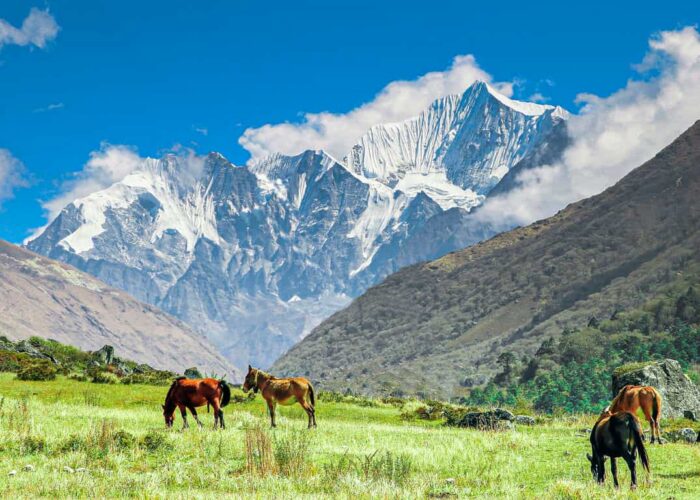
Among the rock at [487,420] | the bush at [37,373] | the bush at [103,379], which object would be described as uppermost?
the bush at [37,373]

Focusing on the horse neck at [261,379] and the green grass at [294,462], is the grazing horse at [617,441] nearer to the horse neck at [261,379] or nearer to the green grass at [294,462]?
the green grass at [294,462]

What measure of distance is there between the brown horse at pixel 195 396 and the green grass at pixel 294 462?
738 millimetres

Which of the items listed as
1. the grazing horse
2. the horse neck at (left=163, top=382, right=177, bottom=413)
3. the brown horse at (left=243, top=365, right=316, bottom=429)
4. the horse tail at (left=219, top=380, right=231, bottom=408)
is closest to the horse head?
the brown horse at (left=243, top=365, right=316, bottom=429)

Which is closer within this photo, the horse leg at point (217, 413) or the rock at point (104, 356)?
the horse leg at point (217, 413)

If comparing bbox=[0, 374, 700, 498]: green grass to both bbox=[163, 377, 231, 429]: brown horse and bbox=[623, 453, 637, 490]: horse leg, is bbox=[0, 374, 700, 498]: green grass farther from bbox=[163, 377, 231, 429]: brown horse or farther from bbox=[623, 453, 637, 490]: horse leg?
bbox=[163, 377, 231, 429]: brown horse

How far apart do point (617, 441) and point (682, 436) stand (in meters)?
12.2

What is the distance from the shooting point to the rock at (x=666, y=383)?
39.1 meters

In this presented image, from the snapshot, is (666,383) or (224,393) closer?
(224,393)

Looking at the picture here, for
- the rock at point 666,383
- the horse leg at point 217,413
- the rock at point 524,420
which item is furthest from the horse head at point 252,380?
the rock at point 666,383

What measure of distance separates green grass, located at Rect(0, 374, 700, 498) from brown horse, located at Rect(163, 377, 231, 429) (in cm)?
74

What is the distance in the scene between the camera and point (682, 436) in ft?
87.9

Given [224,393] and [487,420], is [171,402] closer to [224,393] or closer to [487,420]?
[224,393]

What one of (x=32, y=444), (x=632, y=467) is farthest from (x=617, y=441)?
(x=32, y=444)

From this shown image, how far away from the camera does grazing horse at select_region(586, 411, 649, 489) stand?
53.6ft
